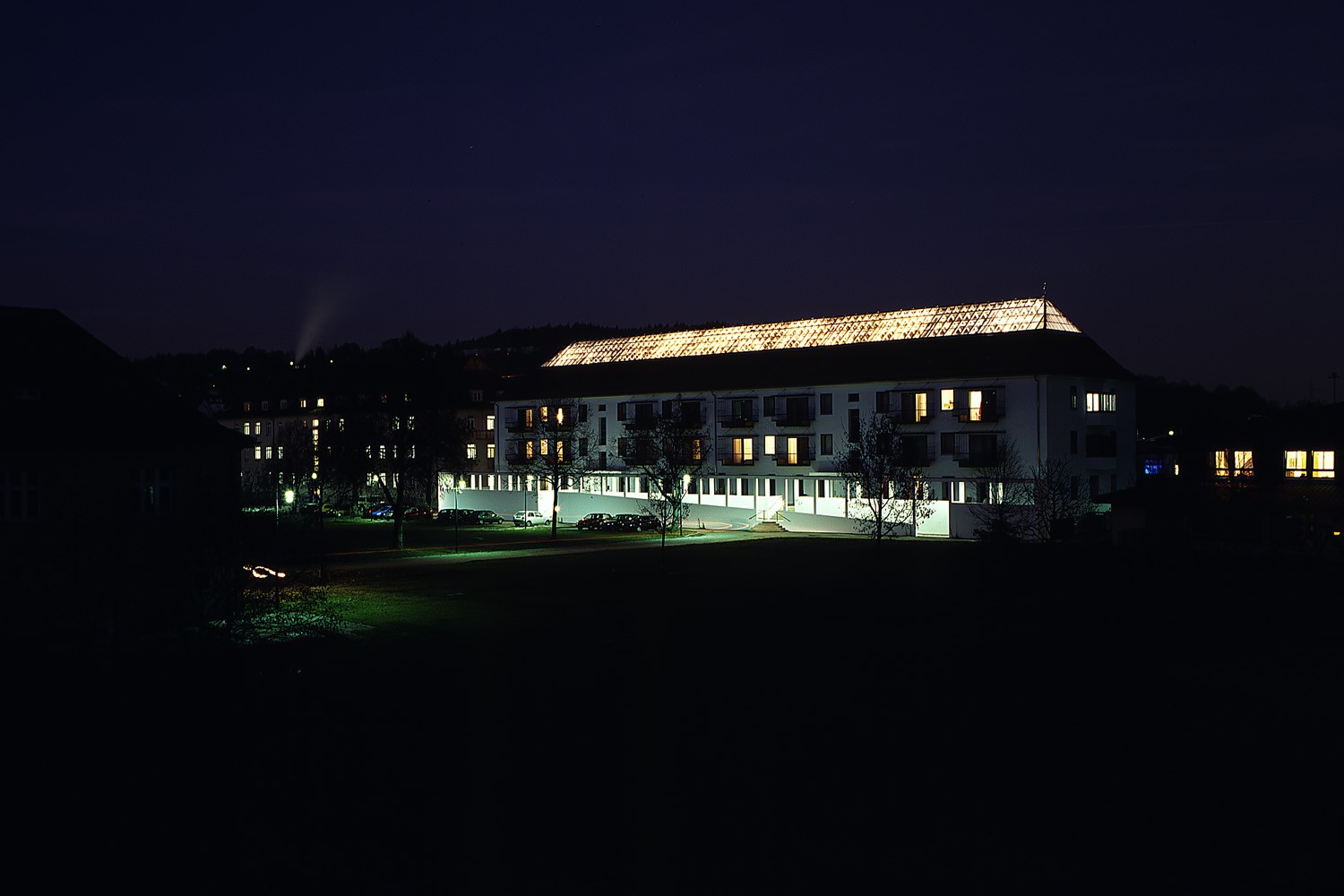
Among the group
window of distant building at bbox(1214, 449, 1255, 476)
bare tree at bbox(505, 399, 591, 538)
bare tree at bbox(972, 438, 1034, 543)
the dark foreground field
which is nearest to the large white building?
bare tree at bbox(505, 399, 591, 538)

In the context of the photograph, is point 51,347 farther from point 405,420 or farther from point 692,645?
point 405,420

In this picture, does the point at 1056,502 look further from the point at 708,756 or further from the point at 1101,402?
the point at 708,756

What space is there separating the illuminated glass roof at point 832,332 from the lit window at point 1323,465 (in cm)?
2035

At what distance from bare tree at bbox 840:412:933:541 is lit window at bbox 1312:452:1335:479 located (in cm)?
1897

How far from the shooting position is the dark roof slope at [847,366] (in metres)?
68.7

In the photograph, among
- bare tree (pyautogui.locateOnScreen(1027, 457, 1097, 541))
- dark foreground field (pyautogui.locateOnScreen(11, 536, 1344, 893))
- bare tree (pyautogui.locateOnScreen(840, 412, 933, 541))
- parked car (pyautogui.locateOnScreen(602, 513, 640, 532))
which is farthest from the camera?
parked car (pyautogui.locateOnScreen(602, 513, 640, 532))

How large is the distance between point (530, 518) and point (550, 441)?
6068 mm

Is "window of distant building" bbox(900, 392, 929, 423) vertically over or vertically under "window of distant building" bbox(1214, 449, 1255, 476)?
over

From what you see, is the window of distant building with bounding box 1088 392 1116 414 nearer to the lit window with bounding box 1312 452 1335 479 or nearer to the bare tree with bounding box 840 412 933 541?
the bare tree with bounding box 840 412 933 541

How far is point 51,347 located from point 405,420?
39.2 meters

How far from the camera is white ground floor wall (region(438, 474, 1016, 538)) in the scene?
67812 mm

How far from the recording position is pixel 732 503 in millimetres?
78375

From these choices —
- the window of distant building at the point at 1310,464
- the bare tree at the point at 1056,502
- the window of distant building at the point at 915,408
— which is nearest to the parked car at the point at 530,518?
the window of distant building at the point at 915,408

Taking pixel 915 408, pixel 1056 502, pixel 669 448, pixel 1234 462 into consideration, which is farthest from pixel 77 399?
pixel 1234 462
